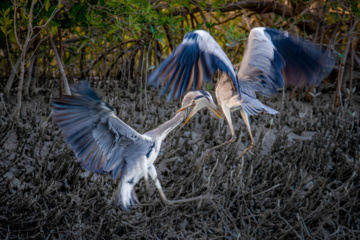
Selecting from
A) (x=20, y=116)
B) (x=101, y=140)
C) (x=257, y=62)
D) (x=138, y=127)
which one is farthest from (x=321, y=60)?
(x=20, y=116)

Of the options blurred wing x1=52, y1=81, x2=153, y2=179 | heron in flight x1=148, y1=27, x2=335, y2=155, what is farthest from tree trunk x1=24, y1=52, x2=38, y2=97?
blurred wing x1=52, y1=81, x2=153, y2=179

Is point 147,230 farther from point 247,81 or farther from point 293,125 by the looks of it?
point 293,125

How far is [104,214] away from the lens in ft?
10.3

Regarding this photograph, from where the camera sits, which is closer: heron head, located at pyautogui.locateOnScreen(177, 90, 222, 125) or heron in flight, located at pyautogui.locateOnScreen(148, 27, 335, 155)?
heron head, located at pyautogui.locateOnScreen(177, 90, 222, 125)

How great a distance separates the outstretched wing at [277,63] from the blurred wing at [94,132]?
1397 mm

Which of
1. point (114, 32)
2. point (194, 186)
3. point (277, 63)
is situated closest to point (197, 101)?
point (194, 186)

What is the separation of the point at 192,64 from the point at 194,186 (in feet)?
3.93

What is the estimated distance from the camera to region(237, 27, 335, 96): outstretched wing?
3643mm

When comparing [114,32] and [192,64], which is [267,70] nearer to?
[192,64]

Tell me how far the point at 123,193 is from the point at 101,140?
315 millimetres

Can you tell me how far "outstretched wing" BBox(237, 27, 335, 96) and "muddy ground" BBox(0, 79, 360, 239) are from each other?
0.69 meters

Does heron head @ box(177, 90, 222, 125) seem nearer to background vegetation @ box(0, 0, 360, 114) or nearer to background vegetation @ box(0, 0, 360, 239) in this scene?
background vegetation @ box(0, 0, 360, 239)

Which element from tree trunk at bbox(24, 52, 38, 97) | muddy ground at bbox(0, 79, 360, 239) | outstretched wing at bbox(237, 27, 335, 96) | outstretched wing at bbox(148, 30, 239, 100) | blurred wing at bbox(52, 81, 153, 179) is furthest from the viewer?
tree trunk at bbox(24, 52, 38, 97)

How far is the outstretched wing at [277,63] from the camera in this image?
3.64 meters
